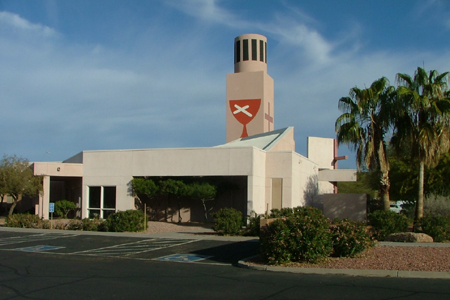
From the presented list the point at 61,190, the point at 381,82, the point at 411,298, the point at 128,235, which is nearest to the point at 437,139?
the point at 381,82

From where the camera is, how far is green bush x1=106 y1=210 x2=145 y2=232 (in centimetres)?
2442

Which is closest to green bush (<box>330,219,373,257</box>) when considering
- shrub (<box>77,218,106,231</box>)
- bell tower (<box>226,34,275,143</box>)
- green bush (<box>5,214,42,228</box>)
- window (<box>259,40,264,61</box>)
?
shrub (<box>77,218,106,231</box>)

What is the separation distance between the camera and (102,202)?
30.4m

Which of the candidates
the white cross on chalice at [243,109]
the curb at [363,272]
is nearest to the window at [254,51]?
the white cross on chalice at [243,109]

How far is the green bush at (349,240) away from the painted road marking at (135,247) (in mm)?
6710

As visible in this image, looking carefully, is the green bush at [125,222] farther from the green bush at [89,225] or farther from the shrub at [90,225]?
the shrub at [90,225]

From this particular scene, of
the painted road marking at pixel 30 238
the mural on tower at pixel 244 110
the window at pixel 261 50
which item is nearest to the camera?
the painted road marking at pixel 30 238

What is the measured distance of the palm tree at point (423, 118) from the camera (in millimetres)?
24542

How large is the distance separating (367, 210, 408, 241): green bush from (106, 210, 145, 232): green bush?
11373 mm

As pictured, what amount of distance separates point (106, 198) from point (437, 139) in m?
19.7

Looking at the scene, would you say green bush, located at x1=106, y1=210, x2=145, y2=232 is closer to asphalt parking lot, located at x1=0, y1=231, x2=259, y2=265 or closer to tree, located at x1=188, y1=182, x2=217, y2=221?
asphalt parking lot, located at x1=0, y1=231, x2=259, y2=265

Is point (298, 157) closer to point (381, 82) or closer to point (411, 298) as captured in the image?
point (381, 82)

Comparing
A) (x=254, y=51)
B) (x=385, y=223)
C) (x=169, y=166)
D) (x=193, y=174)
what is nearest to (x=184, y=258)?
(x=385, y=223)

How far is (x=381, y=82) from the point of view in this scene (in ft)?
86.3
